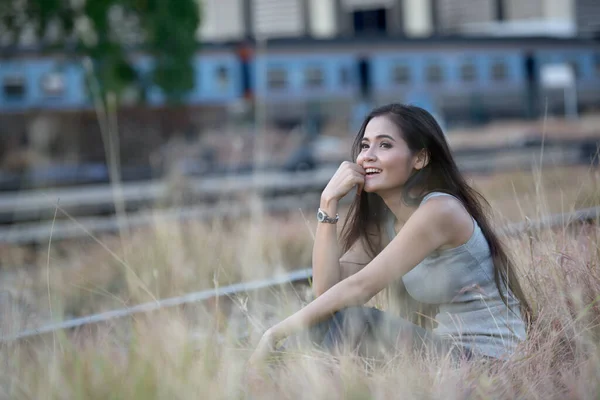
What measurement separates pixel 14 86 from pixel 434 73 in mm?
13572

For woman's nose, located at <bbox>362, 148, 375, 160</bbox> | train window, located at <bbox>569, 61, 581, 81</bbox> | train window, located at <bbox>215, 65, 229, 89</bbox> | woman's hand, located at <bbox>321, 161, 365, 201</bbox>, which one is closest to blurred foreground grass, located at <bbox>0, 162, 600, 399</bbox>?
woman's hand, located at <bbox>321, 161, 365, 201</bbox>

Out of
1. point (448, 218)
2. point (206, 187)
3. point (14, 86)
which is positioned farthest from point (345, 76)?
point (448, 218)

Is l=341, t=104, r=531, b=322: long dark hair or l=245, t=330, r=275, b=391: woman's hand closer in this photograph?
l=245, t=330, r=275, b=391: woman's hand

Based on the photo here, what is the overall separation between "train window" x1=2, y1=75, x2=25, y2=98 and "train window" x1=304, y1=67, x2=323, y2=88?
8.44 metres

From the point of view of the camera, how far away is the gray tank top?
2.38m

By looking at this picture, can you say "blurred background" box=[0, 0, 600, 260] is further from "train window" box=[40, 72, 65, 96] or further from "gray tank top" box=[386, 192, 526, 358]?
"gray tank top" box=[386, 192, 526, 358]

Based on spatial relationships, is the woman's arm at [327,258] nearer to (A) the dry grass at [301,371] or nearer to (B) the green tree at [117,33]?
(A) the dry grass at [301,371]

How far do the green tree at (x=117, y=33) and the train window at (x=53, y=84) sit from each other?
1.45 meters

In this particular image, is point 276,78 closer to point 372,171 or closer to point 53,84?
point 53,84

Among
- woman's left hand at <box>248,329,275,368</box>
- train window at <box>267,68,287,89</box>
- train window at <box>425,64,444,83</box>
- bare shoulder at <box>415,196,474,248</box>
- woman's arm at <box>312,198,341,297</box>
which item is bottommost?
train window at <box>425,64,444,83</box>

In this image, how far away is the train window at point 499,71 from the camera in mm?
28600

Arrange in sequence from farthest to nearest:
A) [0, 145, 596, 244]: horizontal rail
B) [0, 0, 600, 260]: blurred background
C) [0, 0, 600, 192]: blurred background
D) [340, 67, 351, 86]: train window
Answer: [340, 67, 351, 86]: train window
[0, 0, 600, 192]: blurred background
[0, 0, 600, 260]: blurred background
[0, 145, 596, 244]: horizontal rail

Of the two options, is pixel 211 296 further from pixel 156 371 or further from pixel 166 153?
pixel 166 153

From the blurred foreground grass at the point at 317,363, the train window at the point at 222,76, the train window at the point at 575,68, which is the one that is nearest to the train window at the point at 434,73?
the train window at the point at 575,68
